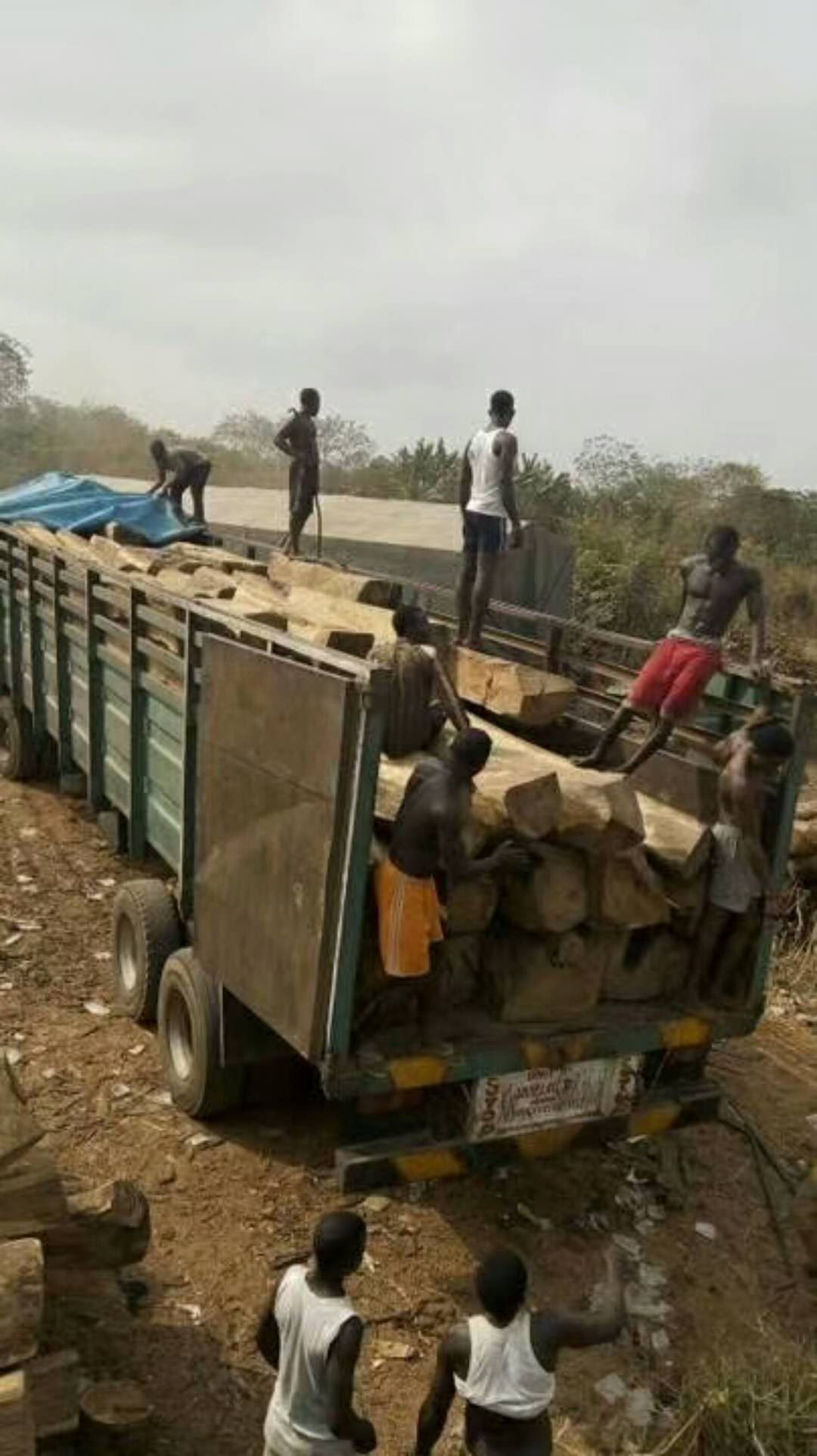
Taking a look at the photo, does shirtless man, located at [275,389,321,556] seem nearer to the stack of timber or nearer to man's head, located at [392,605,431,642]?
man's head, located at [392,605,431,642]

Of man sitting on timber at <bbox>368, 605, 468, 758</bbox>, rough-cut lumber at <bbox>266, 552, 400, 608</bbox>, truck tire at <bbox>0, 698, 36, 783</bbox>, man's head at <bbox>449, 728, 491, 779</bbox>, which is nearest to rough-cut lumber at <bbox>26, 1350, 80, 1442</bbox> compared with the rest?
man's head at <bbox>449, 728, 491, 779</bbox>

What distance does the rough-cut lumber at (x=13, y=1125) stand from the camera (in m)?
2.86

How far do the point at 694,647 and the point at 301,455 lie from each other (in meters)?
6.00

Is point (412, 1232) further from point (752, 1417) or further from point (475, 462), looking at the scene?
point (475, 462)

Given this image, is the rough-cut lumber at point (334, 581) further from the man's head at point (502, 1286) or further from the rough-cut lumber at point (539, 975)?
the man's head at point (502, 1286)

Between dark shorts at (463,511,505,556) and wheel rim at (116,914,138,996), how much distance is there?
9.81 ft

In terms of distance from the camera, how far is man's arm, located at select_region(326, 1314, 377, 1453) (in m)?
2.50

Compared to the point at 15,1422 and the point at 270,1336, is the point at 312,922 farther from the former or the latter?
the point at 15,1422

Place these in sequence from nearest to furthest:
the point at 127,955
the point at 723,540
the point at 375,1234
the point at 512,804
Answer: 1. the point at 512,804
2. the point at 375,1234
3. the point at 723,540
4. the point at 127,955

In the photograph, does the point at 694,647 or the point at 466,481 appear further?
the point at 466,481

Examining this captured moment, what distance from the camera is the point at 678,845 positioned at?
3.99 metres

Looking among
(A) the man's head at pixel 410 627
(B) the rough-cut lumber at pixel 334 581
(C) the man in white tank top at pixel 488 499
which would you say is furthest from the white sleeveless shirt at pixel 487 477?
(A) the man's head at pixel 410 627

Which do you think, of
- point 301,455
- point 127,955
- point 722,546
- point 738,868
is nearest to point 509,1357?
point 738,868

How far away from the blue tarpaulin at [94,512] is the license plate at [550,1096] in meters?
5.99
